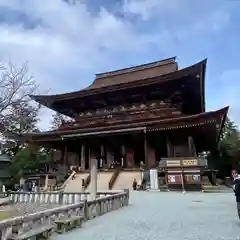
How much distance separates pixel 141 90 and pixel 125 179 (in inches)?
320

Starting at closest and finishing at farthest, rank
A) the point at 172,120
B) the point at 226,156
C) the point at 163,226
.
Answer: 1. the point at 163,226
2. the point at 172,120
3. the point at 226,156

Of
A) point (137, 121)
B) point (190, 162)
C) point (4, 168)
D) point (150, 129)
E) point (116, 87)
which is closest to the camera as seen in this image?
point (190, 162)

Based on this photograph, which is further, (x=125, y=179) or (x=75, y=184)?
(x=75, y=184)

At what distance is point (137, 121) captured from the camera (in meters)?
22.9

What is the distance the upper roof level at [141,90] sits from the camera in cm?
2244

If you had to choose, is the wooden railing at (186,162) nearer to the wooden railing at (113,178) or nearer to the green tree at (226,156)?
the wooden railing at (113,178)

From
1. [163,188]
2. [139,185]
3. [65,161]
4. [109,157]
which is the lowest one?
[163,188]

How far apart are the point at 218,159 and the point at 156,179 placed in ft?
65.6

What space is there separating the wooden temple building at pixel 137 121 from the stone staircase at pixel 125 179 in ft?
3.75

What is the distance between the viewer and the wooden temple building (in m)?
21.5

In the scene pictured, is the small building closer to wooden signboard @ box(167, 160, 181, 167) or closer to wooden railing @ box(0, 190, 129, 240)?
wooden signboard @ box(167, 160, 181, 167)

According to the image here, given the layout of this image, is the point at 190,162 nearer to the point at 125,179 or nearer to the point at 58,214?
the point at 125,179

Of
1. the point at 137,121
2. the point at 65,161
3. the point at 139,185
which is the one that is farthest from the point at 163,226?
the point at 65,161

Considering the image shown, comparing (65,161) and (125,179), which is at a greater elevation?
(65,161)
